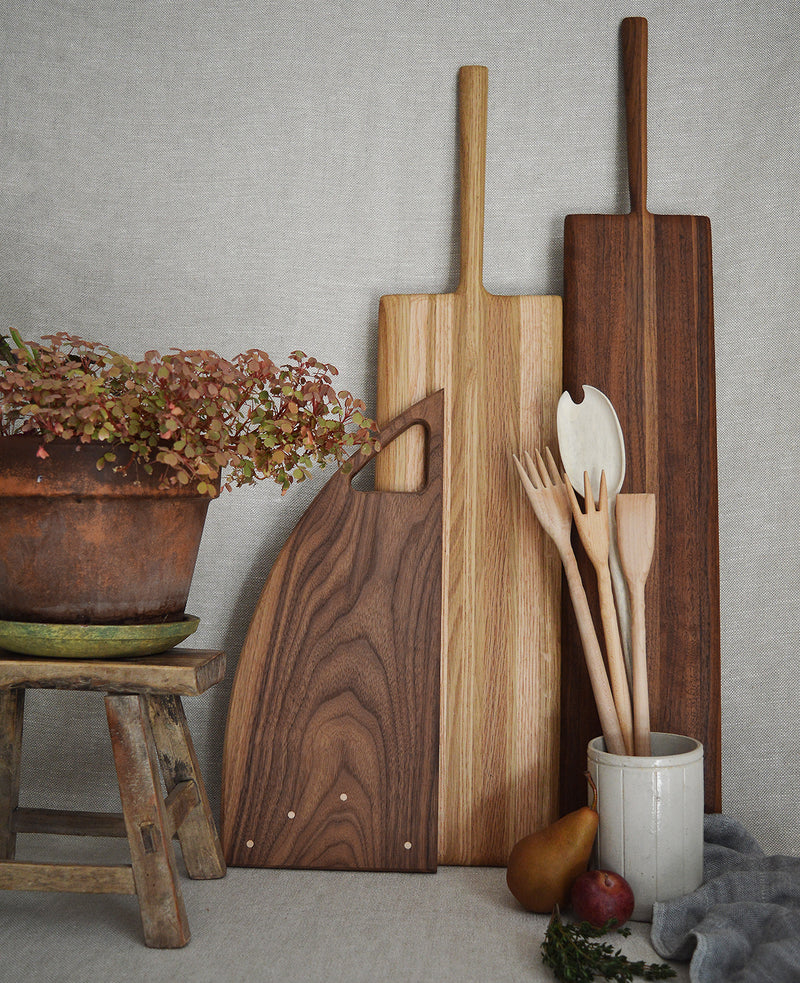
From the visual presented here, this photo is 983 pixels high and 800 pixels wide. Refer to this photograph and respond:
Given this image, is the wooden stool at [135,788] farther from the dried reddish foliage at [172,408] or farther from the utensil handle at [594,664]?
the utensil handle at [594,664]

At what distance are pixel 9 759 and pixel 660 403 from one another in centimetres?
92

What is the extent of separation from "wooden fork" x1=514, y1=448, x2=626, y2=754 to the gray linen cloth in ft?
0.56

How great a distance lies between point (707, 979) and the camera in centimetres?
76

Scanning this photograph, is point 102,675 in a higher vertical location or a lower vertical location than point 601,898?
higher

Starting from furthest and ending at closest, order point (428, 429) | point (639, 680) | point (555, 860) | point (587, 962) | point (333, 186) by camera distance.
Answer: point (333, 186), point (428, 429), point (639, 680), point (555, 860), point (587, 962)

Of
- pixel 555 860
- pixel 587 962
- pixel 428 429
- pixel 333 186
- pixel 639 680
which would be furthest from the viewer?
pixel 333 186

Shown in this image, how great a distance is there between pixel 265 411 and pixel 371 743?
438mm

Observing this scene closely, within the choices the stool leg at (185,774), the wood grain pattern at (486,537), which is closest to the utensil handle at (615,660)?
the wood grain pattern at (486,537)

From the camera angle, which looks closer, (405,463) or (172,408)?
(172,408)

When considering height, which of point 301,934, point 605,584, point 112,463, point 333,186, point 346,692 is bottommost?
point 301,934

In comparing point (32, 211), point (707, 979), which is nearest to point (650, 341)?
point (707, 979)

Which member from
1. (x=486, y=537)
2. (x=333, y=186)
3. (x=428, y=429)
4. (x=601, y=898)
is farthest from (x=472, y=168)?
(x=601, y=898)

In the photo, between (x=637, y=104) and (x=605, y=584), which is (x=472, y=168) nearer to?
(x=637, y=104)

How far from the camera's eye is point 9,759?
0.98 meters
